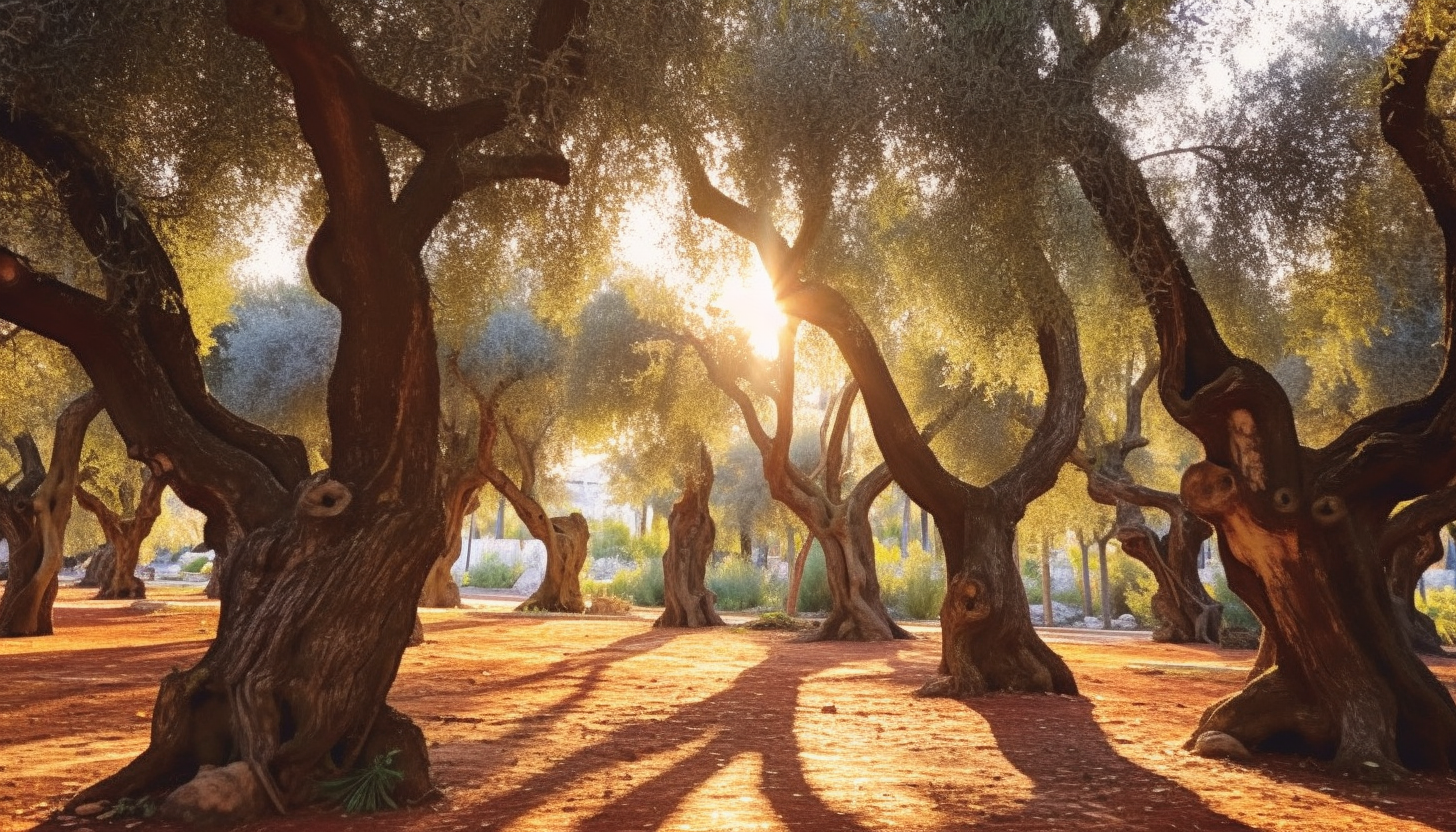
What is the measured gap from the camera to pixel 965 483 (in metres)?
11.1

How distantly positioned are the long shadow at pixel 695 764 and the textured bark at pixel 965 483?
191cm

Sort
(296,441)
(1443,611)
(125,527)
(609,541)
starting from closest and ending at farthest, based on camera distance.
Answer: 1. (296,441)
2. (1443,611)
3. (125,527)
4. (609,541)

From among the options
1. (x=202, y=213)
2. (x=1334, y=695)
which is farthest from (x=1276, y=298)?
(x=202, y=213)

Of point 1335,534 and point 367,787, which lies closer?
point 367,787

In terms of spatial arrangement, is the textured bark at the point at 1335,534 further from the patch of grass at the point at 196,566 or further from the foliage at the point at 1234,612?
the patch of grass at the point at 196,566

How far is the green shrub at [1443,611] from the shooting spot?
2283 centimetres

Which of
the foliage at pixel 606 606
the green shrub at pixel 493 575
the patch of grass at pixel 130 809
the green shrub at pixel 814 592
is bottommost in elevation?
the patch of grass at pixel 130 809

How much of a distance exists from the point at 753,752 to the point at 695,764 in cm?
68

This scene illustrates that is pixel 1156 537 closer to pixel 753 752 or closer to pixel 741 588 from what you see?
pixel 753 752

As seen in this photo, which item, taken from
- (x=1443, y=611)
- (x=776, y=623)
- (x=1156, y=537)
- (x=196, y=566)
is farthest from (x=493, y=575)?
(x=1443, y=611)

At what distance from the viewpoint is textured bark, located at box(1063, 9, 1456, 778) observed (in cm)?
687

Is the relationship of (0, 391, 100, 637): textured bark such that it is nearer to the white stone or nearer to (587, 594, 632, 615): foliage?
the white stone

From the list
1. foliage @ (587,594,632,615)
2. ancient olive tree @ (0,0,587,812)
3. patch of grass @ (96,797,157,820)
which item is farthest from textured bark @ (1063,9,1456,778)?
foliage @ (587,594,632,615)

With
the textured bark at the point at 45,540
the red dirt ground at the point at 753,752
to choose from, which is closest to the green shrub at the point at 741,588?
the textured bark at the point at 45,540
